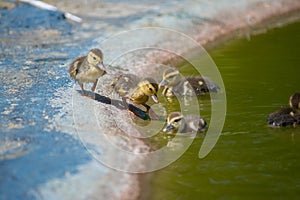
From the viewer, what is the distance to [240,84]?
16.9 ft

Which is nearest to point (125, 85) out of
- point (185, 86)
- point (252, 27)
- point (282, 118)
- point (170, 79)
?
point (170, 79)

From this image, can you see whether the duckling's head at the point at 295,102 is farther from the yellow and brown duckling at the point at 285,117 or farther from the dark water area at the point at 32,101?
the dark water area at the point at 32,101

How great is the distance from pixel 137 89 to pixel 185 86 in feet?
2.28

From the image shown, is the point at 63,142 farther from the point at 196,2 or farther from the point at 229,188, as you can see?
the point at 196,2

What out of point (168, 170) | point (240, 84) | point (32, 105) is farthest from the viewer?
point (240, 84)

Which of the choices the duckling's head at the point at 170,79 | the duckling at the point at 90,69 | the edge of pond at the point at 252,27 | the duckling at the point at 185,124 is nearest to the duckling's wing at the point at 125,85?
the duckling at the point at 90,69

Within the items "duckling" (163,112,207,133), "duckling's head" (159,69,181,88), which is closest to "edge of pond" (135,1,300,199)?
"duckling's head" (159,69,181,88)

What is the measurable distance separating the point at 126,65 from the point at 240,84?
3.90 ft

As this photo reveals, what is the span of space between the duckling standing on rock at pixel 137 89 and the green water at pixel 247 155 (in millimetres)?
582

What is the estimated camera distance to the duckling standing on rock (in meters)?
4.53

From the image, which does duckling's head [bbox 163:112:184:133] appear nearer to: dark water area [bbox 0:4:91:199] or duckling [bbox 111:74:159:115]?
duckling [bbox 111:74:159:115]

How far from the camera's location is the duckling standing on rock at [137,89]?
14.9 ft

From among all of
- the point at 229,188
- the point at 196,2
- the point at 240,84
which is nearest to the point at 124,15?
the point at 196,2

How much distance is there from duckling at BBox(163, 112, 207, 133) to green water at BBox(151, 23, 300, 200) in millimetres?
123
